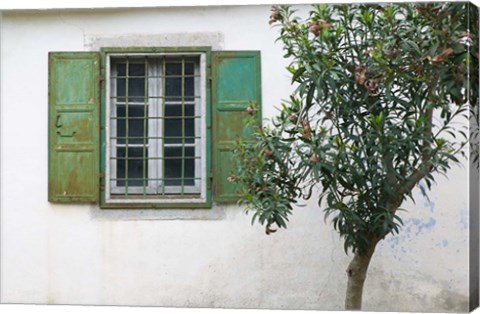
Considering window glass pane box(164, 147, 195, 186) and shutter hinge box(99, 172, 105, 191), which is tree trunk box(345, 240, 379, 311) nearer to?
window glass pane box(164, 147, 195, 186)

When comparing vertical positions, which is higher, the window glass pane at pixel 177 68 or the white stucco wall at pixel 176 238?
the window glass pane at pixel 177 68

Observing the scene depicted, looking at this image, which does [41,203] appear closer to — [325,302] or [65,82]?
[65,82]

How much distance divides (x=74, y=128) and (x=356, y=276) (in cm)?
175

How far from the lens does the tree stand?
6.60 metres

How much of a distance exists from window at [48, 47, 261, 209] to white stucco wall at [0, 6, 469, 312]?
0.07 m

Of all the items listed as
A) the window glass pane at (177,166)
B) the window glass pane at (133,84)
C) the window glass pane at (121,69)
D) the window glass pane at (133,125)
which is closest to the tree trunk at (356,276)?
the window glass pane at (177,166)

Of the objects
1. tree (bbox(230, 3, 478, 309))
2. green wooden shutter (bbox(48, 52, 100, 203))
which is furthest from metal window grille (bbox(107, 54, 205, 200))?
tree (bbox(230, 3, 478, 309))

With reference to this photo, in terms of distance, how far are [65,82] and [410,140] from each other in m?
1.97

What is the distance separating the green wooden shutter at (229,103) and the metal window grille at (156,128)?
9 cm

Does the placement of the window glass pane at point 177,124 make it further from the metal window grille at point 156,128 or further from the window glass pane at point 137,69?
the window glass pane at point 137,69

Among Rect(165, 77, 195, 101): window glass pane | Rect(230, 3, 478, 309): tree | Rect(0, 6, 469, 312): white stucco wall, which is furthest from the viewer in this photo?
→ Rect(165, 77, 195, 101): window glass pane

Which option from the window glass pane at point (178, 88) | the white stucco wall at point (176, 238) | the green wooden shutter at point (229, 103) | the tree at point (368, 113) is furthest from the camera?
the window glass pane at point (178, 88)

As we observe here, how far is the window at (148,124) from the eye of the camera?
7.05 meters

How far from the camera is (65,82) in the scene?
723 cm
